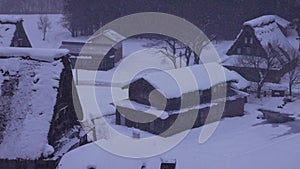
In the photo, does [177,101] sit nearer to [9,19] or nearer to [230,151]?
[230,151]

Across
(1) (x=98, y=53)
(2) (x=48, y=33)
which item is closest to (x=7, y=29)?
(1) (x=98, y=53)

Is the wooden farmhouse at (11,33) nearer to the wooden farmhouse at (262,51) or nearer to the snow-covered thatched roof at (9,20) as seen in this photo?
the snow-covered thatched roof at (9,20)

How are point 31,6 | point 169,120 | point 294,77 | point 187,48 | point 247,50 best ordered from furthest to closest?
1. point 31,6
2. point 187,48
3. point 247,50
4. point 294,77
5. point 169,120

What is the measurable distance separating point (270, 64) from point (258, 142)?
1102 centimetres

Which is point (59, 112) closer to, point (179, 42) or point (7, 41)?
point (7, 41)

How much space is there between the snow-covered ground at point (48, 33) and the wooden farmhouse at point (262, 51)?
17.0 metres

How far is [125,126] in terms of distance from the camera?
2241 cm

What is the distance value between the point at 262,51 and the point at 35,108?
2010 cm

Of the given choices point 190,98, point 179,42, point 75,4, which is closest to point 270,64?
point 190,98

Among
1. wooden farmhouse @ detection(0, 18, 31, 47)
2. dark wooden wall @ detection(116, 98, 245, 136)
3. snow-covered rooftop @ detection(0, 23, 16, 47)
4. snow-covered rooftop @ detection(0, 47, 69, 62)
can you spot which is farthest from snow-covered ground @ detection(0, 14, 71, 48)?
snow-covered rooftop @ detection(0, 47, 69, 62)

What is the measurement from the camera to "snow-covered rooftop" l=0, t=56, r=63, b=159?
520 inches

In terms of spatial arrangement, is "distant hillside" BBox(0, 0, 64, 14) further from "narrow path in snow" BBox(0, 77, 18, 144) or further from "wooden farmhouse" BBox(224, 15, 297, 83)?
"narrow path in snow" BBox(0, 77, 18, 144)

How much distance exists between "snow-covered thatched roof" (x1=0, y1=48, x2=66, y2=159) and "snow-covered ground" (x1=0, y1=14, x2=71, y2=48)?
27.1m

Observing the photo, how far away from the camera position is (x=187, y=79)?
23000 millimetres
